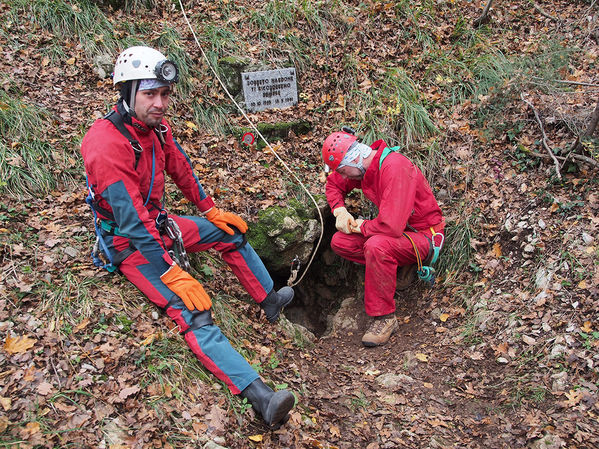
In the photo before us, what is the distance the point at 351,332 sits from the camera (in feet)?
16.3

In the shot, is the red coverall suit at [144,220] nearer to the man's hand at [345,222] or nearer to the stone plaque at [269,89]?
the man's hand at [345,222]

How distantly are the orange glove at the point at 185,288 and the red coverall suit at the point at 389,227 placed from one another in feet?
6.35

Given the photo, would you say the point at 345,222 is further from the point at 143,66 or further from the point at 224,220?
the point at 143,66

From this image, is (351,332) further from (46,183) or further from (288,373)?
(46,183)

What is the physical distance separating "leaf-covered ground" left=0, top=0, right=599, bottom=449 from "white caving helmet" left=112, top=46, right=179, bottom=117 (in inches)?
62.9

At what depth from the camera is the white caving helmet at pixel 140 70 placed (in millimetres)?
3150

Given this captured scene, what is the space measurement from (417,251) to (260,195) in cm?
223

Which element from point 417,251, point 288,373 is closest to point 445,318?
point 417,251

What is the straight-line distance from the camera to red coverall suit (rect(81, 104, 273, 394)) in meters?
3.06

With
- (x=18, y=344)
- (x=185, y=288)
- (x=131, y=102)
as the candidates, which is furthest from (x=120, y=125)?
(x=18, y=344)

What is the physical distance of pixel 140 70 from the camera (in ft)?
10.3

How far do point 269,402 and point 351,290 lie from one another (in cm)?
307

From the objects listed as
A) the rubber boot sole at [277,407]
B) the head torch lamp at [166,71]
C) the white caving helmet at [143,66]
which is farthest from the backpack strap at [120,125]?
the rubber boot sole at [277,407]

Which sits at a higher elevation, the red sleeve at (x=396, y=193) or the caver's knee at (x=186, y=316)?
the red sleeve at (x=396, y=193)
